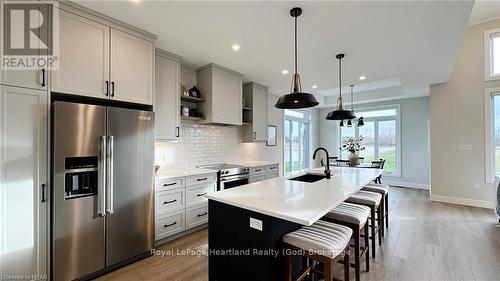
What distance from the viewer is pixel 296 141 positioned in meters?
7.18

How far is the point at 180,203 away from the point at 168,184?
35cm

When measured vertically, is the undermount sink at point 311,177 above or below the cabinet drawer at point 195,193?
above

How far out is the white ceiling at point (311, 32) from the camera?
6.89 feet

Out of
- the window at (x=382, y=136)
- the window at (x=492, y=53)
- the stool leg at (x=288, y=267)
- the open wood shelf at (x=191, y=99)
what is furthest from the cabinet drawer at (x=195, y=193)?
the window at (x=382, y=136)

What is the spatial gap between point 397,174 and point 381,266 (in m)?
5.37

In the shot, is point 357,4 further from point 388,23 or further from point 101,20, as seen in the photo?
point 101,20

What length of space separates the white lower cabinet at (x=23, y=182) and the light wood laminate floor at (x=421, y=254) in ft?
2.34

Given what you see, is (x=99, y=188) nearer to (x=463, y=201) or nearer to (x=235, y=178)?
(x=235, y=178)

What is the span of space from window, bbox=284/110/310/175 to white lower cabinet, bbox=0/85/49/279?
17.8ft

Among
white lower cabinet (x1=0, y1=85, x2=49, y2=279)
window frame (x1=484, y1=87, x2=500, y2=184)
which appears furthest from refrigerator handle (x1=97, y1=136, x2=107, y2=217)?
window frame (x1=484, y1=87, x2=500, y2=184)

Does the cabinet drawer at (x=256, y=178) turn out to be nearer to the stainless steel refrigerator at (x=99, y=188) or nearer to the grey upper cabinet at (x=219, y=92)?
the grey upper cabinet at (x=219, y=92)

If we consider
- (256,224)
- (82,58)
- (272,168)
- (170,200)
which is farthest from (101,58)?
(272,168)

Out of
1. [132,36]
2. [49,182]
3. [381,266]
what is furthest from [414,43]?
[49,182]

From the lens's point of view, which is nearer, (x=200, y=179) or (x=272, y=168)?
(x=200, y=179)
